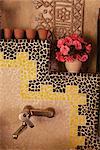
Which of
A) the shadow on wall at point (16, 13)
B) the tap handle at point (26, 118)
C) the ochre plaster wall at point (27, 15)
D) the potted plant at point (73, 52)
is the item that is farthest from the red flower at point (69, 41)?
the tap handle at point (26, 118)

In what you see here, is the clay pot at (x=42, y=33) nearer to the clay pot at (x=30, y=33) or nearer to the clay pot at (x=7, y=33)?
the clay pot at (x=30, y=33)

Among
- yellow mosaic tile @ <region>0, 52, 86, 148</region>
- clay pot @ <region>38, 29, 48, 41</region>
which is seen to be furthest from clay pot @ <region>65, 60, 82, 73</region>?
clay pot @ <region>38, 29, 48, 41</region>

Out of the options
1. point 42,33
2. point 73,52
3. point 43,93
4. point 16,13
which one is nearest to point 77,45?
point 73,52

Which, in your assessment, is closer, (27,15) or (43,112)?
(43,112)

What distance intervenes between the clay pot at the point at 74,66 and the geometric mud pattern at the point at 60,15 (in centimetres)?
25

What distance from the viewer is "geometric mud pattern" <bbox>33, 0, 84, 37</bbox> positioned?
1.69 metres

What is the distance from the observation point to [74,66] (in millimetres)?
1567

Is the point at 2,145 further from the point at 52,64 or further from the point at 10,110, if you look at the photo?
the point at 52,64

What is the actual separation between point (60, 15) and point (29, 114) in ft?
2.22

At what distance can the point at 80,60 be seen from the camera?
5.11 feet

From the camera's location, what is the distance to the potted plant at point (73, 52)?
153cm

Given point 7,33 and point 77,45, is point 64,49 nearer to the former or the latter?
point 77,45

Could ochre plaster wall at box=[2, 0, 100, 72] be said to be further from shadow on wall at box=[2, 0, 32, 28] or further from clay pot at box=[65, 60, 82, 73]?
clay pot at box=[65, 60, 82, 73]

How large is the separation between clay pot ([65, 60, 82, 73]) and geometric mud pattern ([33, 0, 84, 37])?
10.0 inches
